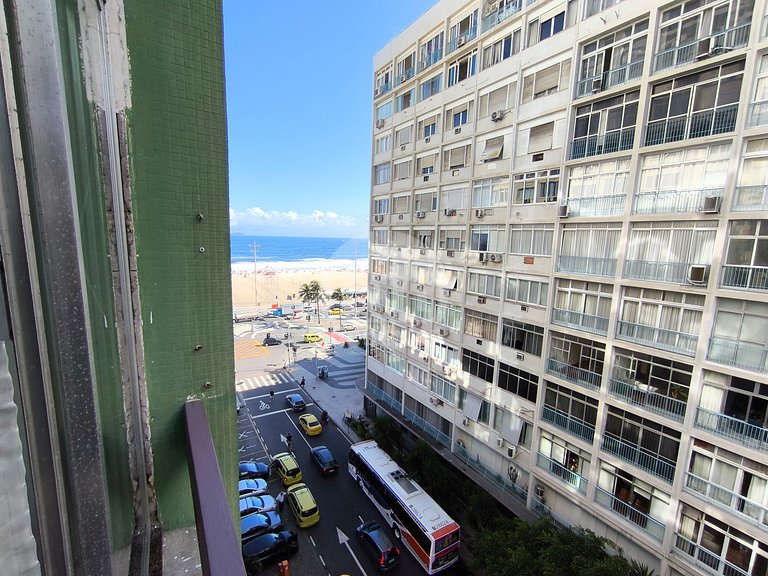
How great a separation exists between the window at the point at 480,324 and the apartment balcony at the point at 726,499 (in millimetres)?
6141

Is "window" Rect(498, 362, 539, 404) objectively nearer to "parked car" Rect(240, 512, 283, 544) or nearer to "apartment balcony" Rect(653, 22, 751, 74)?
"apartment balcony" Rect(653, 22, 751, 74)

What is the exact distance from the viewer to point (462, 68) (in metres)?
14.2

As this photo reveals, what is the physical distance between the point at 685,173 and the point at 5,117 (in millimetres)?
11032

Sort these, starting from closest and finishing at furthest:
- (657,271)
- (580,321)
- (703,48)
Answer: (703,48)
(657,271)
(580,321)

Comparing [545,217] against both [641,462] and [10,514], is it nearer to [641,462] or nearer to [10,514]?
[641,462]

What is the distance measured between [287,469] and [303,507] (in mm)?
2641

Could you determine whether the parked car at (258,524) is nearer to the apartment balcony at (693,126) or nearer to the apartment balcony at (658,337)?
the apartment balcony at (658,337)

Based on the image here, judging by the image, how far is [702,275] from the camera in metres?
8.15

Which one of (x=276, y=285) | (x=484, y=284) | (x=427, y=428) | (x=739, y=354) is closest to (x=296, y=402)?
(x=427, y=428)

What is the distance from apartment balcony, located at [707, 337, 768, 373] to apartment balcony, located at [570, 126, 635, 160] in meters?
4.94

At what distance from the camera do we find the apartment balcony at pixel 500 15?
1186cm

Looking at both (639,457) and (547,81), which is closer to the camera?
(639,457)

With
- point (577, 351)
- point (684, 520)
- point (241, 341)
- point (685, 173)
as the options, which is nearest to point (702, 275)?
point (685, 173)

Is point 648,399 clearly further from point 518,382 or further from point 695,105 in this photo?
point 695,105
